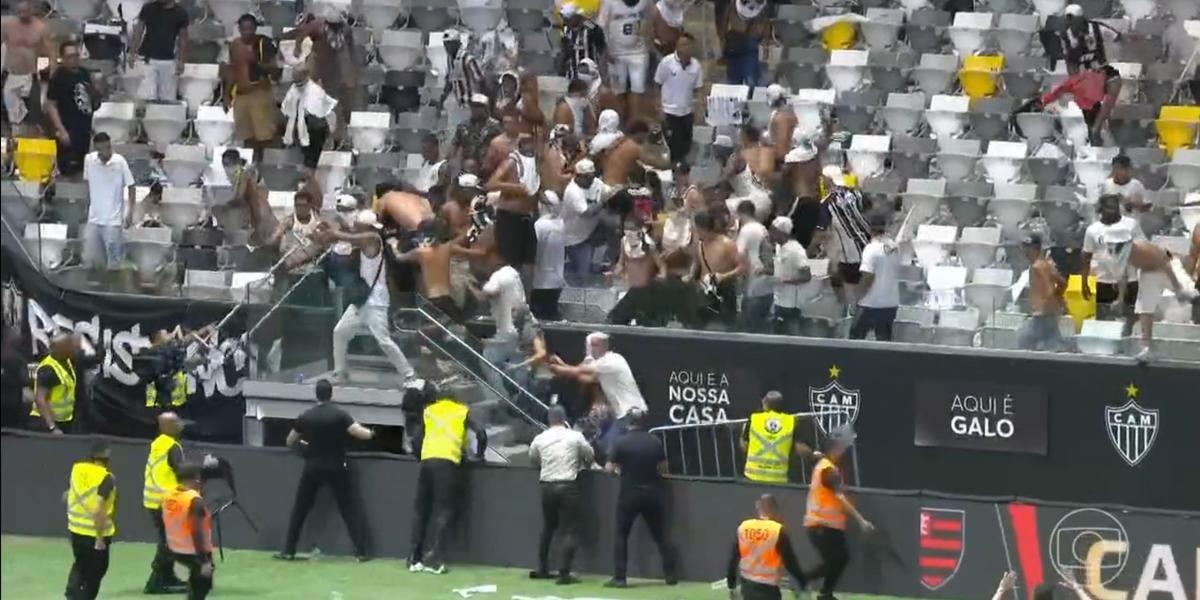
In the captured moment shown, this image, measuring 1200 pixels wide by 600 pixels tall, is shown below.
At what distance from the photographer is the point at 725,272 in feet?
72.0

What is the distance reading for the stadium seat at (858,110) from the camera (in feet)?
79.8

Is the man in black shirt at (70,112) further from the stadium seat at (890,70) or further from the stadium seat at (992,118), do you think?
the stadium seat at (992,118)

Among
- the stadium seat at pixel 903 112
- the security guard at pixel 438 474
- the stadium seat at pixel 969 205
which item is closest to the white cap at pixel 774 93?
the stadium seat at pixel 903 112

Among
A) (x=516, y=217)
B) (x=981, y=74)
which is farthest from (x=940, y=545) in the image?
(x=981, y=74)

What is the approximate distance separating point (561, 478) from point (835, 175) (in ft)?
13.1

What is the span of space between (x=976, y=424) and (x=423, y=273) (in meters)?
4.99

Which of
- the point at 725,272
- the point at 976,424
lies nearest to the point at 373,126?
the point at 725,272

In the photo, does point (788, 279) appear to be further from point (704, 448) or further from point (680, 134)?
point (680, 134)

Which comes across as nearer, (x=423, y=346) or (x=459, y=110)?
(x=423, y=346)

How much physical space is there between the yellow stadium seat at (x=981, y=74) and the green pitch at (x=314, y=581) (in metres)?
5.77

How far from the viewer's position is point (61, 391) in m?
23.2

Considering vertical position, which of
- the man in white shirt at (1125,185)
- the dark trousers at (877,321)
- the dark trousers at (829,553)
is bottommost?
the dark trousers at (829,553)

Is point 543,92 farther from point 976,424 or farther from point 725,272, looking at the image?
point 976,424

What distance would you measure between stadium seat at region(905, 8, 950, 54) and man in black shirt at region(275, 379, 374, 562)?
6.85m
